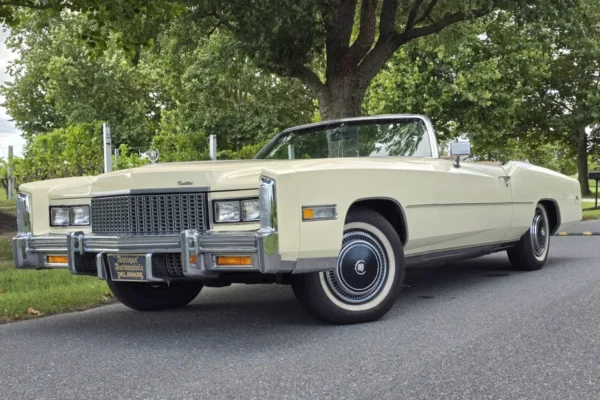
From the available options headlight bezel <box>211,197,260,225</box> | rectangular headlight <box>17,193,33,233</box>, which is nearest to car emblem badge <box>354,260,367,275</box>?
headlight bezel <box>211,197,260,225</box>

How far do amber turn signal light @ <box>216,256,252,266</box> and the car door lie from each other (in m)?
1.91

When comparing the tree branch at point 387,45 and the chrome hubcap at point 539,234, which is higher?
the tree branch at point 387,45

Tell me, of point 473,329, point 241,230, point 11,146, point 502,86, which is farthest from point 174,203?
point 502,86

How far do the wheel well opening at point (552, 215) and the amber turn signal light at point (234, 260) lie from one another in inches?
187

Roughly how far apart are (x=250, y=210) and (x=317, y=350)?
96cm

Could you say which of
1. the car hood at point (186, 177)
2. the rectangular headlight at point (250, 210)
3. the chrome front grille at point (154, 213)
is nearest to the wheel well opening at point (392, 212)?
the car hood at point (186, 177)

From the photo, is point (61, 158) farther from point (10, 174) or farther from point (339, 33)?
point (339, 33)

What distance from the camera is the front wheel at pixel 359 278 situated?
501cm

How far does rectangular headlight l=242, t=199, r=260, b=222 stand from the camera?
4.75 metres

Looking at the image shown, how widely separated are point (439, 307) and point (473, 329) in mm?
923

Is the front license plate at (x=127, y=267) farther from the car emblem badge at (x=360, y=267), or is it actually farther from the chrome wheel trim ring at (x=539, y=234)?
the chrome wheel trim ring at (x=539, y=234)

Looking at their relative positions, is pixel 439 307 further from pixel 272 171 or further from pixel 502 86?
pixel 502 86

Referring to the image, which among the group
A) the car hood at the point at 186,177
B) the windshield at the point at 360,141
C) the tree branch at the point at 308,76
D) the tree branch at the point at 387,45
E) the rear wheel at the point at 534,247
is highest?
the tree branch at the point at 387,45

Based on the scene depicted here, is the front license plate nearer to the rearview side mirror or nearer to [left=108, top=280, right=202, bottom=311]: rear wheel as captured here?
[left=108, top=280, right=202, bottom=311]: rear wheel
